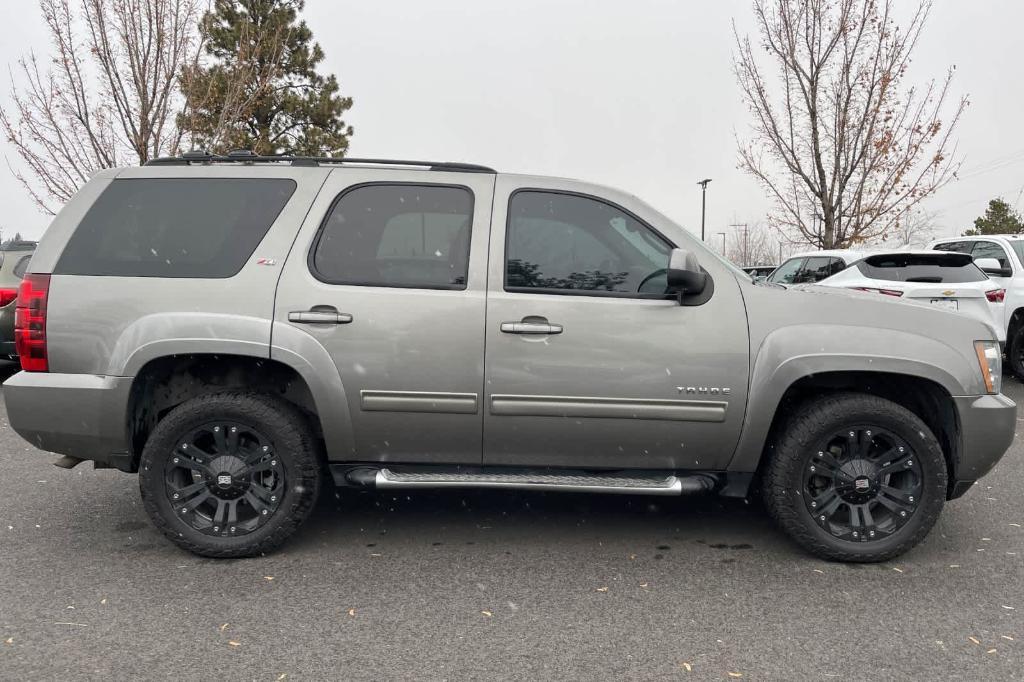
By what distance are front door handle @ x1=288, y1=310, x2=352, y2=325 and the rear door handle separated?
77cm

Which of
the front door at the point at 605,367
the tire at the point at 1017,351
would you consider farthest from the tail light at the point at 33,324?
the tire at the point at 1017,351

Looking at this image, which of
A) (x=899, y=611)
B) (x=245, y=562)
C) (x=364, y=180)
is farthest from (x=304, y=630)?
(x=899, y=611)

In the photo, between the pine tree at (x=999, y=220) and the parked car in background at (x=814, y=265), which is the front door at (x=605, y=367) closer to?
the parked car in background at (x=814, y=265)

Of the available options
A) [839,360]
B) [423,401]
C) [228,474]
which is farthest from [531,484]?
[839,360]

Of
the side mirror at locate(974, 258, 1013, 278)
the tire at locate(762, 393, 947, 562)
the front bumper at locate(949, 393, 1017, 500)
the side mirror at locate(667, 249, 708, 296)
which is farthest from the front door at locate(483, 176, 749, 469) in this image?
the side mirror at locate(974, 258, 1013, 278)

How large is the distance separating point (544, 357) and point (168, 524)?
2.01 metres

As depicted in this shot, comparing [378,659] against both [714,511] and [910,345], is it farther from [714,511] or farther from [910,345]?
[910,345]

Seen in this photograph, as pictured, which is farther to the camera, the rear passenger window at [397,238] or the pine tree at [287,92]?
the pine tree at [287,92]

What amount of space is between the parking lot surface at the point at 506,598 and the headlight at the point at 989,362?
2.89 ft

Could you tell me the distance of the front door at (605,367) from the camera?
3.66m

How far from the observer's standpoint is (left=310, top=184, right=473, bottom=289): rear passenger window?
148 inches

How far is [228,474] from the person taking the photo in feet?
12.3

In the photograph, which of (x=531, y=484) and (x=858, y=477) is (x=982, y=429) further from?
(x=531, y=484)

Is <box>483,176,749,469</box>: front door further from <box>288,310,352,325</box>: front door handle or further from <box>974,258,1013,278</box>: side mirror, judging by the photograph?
<box>974,258,1013,278</box>: side mirror
